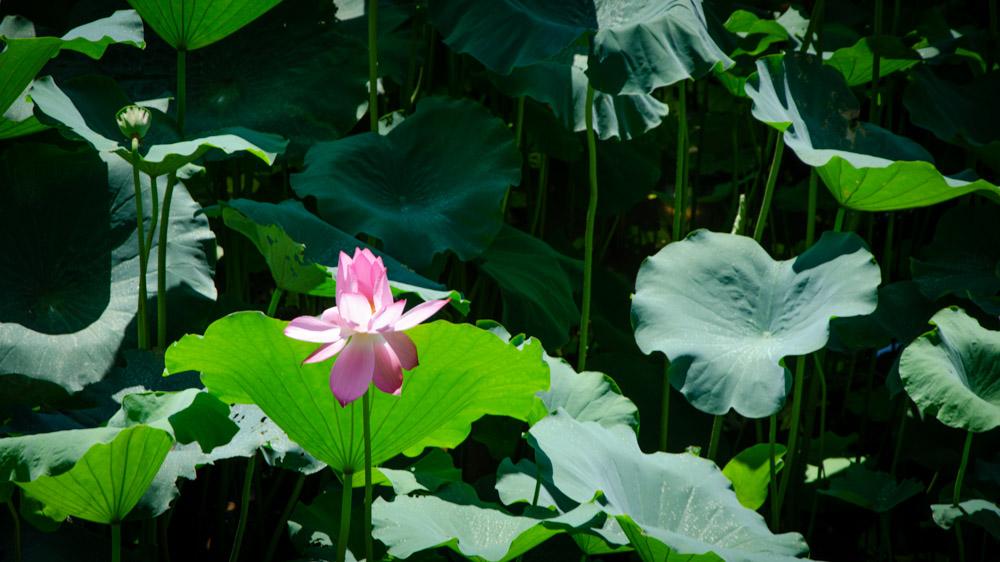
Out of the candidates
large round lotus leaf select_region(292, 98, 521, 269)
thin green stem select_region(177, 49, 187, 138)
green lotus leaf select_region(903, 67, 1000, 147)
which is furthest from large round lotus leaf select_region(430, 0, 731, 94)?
green lotus leaf select_region(903, 67, 1000, 147)

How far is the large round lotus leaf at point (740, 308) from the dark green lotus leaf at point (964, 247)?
56 centimetres

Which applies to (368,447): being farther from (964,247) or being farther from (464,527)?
(964,247)

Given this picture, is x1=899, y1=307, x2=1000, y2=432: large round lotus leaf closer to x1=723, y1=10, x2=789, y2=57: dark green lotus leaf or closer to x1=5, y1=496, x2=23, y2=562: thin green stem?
x1=723, y1=10, x2=789, y2=57: dark green lotus leaf

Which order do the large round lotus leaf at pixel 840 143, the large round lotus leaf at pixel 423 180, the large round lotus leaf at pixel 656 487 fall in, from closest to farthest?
the large round lotus leaf at pixel 656 487
the large round lotus leaf at pixel 840 143
the large round lotus leaf at pixel 423 180

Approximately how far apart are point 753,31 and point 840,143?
38 cm

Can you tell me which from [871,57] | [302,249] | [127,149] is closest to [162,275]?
[127,149]

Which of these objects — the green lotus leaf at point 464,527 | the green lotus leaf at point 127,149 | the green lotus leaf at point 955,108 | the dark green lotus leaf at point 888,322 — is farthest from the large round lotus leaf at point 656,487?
the green lotus leaf at point 955,108

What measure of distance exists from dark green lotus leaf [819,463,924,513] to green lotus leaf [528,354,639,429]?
0.47m

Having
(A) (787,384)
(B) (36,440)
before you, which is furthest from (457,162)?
(B) (36,440)

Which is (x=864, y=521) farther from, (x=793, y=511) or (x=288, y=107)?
(x=288, y=107)

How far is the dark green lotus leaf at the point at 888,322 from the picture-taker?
1.86 m

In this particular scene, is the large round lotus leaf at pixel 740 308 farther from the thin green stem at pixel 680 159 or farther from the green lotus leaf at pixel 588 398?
the thin green stem at pixel 680 159

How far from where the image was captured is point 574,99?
6.34ft

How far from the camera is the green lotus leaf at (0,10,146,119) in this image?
1402mm
